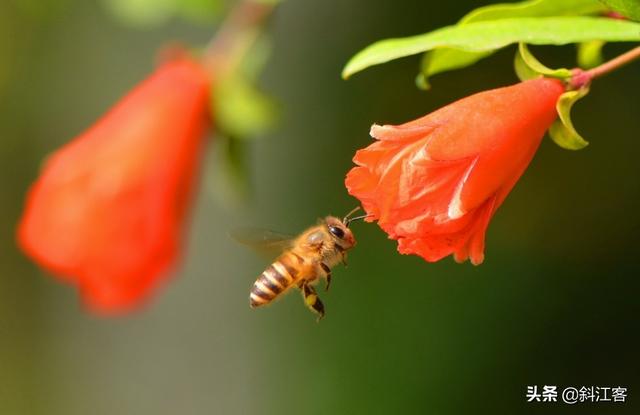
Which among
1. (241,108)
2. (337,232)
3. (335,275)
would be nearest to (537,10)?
(337,232)

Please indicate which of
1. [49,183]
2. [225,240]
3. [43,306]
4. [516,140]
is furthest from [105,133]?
[43,306]

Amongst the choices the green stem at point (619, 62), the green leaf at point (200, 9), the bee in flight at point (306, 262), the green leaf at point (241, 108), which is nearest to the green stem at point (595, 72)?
the green stem at point (619, 62)

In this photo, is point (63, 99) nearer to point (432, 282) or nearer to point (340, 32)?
point (340, 32)

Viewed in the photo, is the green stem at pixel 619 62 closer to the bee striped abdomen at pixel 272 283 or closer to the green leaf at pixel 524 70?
the green leaf at pixel 524 70

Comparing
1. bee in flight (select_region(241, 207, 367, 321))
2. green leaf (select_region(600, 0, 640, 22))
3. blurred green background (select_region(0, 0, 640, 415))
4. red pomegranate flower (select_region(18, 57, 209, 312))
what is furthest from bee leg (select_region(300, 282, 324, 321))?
blurred green background (select_region(0, 0, 640, 415))

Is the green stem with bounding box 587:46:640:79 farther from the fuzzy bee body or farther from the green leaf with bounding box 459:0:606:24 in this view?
the fuzzy bee body

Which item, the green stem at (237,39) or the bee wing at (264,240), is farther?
the green stem at (237,39)

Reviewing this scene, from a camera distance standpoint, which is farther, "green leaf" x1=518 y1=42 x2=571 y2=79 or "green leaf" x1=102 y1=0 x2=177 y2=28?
"green leaf" x1=102 y1=0 x2=177 y2=28
